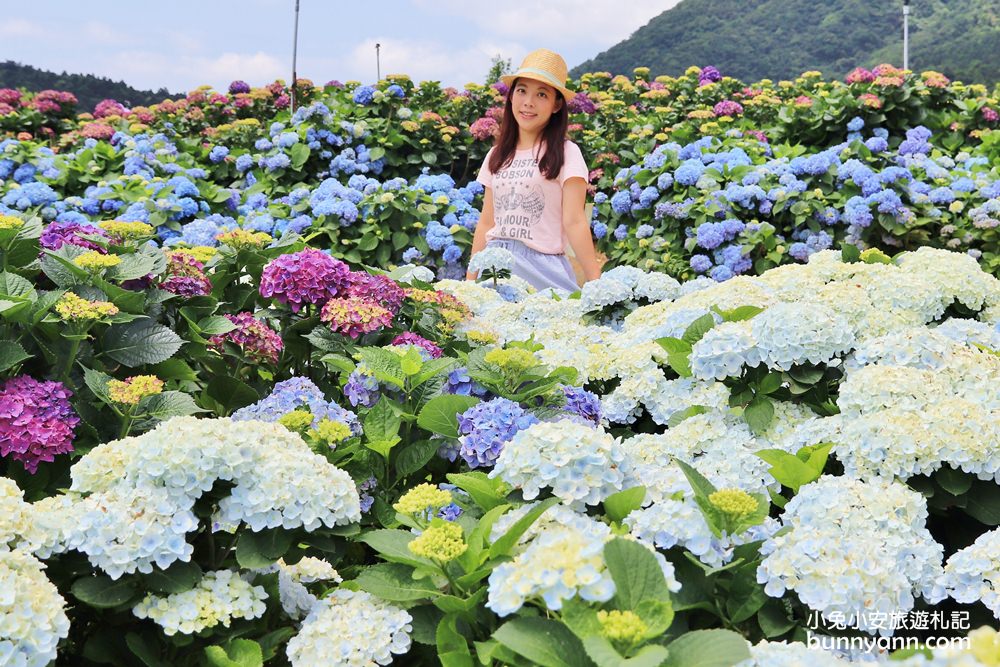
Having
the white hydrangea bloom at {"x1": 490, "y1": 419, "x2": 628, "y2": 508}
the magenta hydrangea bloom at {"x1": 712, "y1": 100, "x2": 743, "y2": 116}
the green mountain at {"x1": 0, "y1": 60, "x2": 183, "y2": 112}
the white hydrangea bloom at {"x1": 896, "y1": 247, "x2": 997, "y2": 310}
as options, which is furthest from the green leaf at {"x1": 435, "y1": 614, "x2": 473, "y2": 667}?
the green mountain at {"x1": 0, "y1": 60, "x2": 183, "y2": 112}

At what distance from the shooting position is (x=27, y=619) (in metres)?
1.10

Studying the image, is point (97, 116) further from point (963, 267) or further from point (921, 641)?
point (921, 641)

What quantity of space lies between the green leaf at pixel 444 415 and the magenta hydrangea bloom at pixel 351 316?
1.30 ft

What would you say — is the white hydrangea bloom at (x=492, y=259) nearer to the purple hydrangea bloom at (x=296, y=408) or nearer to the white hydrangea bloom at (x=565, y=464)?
the purple hydrangea bloom at (x=296, y=408)

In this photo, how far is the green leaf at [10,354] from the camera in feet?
5.56

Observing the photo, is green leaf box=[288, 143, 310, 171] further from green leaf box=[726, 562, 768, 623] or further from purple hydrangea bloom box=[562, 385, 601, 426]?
green leaf box=[726, 562, 768, 623]

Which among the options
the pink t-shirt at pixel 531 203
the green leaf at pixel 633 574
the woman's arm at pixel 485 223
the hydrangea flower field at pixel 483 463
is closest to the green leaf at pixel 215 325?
the hydrangea flower field at pixel 483 463

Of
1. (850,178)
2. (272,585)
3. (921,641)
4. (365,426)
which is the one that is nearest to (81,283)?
(365,426)

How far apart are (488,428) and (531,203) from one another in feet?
9.80

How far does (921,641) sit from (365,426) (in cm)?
114

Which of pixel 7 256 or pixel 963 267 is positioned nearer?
pixel 7 256

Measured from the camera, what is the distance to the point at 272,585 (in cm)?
147

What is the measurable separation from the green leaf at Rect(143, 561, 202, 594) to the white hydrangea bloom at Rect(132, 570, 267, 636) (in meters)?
0.01

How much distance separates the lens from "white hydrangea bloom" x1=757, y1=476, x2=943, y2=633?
1.23m
